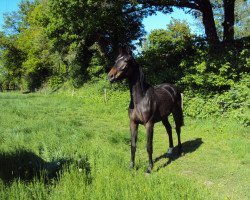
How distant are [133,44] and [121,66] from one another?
988 inches

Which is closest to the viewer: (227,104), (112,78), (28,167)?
(28,167)

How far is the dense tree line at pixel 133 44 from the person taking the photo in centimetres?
1602

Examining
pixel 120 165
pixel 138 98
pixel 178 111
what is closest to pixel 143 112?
pixel 138 98

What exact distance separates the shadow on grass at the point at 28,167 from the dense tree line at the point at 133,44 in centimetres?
1030

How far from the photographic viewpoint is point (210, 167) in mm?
7551

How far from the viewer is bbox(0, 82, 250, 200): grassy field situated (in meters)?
4.46

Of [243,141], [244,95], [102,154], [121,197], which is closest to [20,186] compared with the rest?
[121,197]

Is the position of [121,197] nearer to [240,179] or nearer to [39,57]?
[240,179]

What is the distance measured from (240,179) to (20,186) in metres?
4.44

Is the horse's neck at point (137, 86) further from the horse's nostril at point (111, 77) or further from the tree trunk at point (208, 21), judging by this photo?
the tree trunk at point (208, 21)

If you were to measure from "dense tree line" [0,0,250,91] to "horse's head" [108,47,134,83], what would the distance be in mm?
8876

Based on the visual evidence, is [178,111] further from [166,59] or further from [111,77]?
[166,59]

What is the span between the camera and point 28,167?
18.6ft

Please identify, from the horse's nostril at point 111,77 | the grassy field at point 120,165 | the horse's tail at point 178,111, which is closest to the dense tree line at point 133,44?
the grassy field at point 120,165
